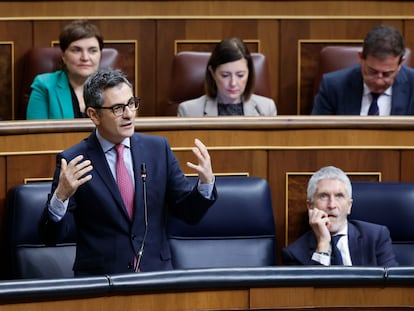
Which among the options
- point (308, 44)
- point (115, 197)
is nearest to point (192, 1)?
point (308, 44)

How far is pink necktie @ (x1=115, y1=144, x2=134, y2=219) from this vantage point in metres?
1.63

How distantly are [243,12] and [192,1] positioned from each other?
115 mm

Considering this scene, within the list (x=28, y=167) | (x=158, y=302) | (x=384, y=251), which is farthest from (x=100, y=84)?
(x=384, y=251)

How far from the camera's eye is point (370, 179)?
1.94 m

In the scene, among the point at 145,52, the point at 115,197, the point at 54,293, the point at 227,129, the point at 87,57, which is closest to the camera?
the point at 54,293

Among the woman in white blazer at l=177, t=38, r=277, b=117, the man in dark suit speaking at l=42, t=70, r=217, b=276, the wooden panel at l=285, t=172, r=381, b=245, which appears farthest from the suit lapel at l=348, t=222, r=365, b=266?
the woman in white blazer at l=177, t=38, r=277, b=117

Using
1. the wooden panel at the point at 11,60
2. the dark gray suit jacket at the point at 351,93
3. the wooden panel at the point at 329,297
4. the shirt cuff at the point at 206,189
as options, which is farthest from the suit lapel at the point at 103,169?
the wooden panel at the point at 11,60

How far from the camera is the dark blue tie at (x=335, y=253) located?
1792 mm

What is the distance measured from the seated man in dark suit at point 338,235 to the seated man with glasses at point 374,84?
0.37 m

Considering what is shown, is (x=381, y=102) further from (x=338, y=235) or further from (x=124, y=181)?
(x=124, y=181)

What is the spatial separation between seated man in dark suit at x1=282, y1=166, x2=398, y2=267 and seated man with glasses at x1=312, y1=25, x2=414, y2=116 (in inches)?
14.5

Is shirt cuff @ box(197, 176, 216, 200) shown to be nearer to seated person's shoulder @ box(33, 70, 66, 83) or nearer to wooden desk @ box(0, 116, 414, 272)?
wooden desk @ box(0, 116, 414, 272)

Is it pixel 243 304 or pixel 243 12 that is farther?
pixel 243 12

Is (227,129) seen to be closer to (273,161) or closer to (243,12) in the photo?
(273,161)
